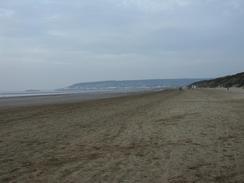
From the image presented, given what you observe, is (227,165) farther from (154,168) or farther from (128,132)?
(128,132)

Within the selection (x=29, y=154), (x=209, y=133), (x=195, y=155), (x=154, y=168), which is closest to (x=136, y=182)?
(x=154, y=168)

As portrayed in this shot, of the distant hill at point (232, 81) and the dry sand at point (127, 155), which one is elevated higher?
the distant hill at point (232, 81)

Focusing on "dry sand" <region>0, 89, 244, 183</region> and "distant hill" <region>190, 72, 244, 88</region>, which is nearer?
"dry sand" <region>0, 89, 244, 183</region>

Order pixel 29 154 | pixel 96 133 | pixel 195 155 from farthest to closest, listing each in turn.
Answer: pixel 96 133 < pixel 29 154 < pixel 195 155

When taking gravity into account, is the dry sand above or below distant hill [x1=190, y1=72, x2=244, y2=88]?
below

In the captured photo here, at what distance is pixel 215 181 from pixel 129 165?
191cm

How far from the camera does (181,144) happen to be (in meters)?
9.89

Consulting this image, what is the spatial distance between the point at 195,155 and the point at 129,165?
1.78 metres

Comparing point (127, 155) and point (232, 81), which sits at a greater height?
point (232, 81)

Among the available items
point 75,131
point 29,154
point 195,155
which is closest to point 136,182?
point 195,155

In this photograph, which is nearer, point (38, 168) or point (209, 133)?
point (38, 168)

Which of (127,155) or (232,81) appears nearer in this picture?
(127,155)

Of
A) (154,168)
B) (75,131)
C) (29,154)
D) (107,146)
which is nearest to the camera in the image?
(154,168)

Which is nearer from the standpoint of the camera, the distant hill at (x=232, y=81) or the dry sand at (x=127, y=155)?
the dry sand at (x=127, y=155)
